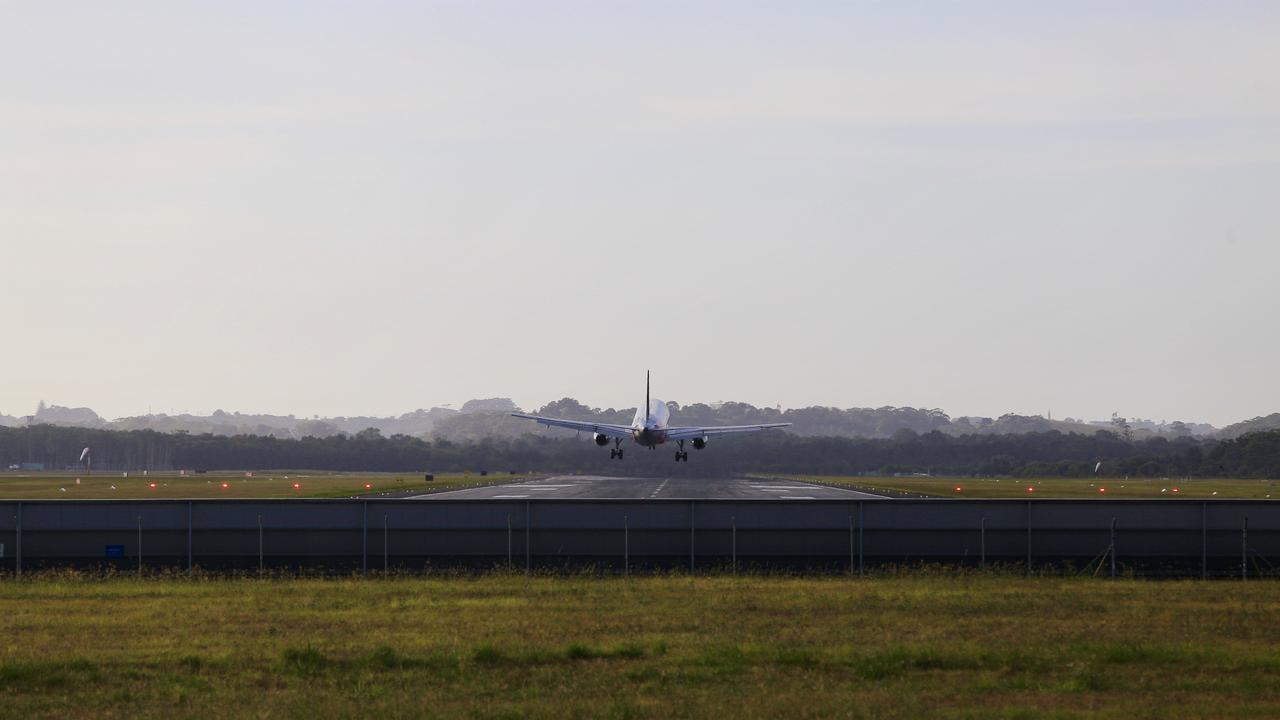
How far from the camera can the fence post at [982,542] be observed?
3769cm

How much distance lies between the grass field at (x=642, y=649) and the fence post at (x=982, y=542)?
10.1ft

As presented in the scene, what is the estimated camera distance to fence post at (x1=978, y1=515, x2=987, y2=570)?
3769cm

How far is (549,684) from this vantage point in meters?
20.6

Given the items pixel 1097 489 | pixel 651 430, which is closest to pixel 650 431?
pixel 651 430

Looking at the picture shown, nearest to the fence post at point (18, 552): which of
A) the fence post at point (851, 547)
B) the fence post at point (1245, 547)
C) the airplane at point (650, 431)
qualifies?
the fence post at point (851, 547)

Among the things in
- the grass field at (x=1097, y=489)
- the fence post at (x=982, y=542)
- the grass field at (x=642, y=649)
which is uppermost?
the fence post at (x=982, y=542)

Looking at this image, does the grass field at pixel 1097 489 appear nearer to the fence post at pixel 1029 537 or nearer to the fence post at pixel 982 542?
the fence post at pixel 1029 537

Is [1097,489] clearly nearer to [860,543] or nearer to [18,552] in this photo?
[860,543]

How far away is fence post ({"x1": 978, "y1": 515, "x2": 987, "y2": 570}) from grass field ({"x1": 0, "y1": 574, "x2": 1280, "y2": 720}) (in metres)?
3.07

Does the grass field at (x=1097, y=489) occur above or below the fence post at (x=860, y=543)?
below

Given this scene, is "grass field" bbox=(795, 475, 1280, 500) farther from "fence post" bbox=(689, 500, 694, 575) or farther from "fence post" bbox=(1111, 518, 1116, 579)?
"fence post" bbox=(689, 500, 694, 575)

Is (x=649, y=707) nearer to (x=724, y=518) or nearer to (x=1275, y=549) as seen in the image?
(x=724, y=518)

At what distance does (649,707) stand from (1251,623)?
14.8 meters

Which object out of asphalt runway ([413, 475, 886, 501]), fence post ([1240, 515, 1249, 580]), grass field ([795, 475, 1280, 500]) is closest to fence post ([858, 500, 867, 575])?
fence post ([1240, 515, 1249, 580])
